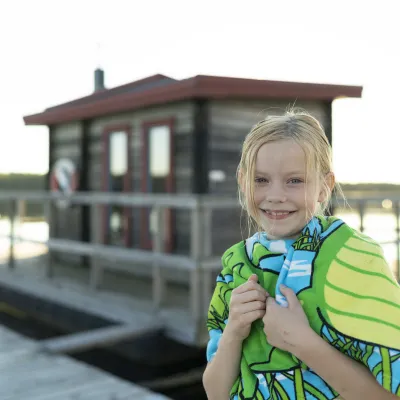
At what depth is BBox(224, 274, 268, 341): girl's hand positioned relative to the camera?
111 centimetres

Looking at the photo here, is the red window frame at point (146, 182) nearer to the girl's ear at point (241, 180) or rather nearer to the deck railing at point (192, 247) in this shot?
the deck railing at point (192, 247)

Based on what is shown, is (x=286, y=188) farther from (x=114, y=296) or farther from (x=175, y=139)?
(x=175, y=139)

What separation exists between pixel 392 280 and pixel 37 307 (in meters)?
7.02

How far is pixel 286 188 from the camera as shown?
117 cm

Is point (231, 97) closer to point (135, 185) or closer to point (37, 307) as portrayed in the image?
point (135, 185)

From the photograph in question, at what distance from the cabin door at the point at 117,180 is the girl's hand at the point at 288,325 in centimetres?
699

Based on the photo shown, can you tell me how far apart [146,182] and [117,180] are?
886 millimetres

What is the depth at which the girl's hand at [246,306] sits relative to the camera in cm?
111

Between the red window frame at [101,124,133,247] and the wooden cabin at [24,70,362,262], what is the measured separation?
0.01 meters

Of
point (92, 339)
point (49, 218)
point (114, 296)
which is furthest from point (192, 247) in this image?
point (49, 218)

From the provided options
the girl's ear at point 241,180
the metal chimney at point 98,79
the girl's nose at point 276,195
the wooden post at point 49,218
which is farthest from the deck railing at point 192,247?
the metal chimney at point 98,79

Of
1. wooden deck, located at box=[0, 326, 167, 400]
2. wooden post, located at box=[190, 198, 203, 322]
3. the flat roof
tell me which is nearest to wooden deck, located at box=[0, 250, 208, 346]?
wooden post, located at box=[190, 198, 203, 322]

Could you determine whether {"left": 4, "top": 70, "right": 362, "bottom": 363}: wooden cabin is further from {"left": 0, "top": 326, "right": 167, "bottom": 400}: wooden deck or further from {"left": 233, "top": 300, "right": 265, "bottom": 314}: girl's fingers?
{"left": 233, "top": 300, "right": 265, "bottom": 314}: girl's fingers

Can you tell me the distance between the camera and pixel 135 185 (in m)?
7.99
